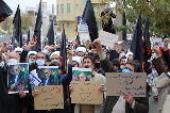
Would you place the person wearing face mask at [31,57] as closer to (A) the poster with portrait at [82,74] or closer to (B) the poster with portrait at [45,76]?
(B) the poster with portrait at [45,76]

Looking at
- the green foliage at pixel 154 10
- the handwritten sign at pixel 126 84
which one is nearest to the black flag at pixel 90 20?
the handwritten sign at pixel 126 84

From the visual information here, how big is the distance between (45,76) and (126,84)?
6.21 feet

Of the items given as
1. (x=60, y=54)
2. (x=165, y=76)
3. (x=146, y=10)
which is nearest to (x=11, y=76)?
(x=165, y=76)

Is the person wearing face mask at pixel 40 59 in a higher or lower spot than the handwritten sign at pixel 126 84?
higher

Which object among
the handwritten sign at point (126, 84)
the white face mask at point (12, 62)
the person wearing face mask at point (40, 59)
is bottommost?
the handwritten sign at point (126, 84)

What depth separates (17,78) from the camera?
8.60 metres

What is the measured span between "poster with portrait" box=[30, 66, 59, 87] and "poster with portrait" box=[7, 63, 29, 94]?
607 mm

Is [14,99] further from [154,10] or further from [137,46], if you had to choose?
[154,10]

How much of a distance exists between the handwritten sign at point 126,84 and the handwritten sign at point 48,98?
4.92ft

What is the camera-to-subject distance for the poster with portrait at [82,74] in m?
9.31

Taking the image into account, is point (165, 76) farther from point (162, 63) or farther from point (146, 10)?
point (146, 10)

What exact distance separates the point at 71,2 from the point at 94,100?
314 ft

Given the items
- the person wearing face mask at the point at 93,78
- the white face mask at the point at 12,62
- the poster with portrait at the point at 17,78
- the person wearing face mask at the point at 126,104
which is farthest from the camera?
the person wearing face mask at the point at 93,78

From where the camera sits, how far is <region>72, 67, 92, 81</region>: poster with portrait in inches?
367
